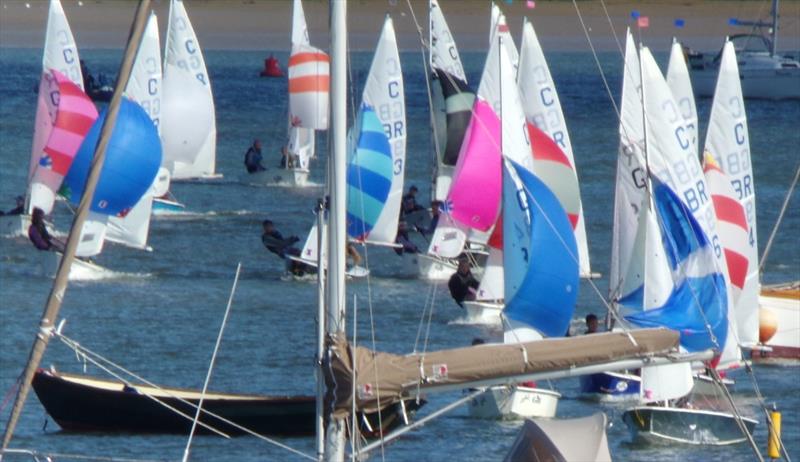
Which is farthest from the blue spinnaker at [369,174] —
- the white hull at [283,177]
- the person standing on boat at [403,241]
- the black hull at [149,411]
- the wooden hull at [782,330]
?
the white hull at [283,177]

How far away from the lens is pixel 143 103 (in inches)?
1261

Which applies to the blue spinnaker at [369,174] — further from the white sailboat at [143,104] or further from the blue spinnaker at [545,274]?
the blue spinnaker at [545,274]

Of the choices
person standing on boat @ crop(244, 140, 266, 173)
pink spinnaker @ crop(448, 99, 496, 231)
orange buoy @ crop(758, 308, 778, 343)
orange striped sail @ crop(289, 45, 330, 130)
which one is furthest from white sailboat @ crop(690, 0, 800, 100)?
orange buoy @ crop(758, 308, 778, 343)

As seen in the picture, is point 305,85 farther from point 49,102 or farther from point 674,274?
point 674,274

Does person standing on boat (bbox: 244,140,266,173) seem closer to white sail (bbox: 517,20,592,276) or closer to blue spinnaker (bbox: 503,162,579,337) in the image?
white sail (bbox: 517,20,592,276)

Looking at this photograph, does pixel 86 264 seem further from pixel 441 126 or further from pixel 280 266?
pixel 441 126

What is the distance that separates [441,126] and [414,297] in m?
5.85

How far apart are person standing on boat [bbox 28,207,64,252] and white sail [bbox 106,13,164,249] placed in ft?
2.75

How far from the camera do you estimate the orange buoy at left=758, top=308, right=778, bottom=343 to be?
23.9 metres

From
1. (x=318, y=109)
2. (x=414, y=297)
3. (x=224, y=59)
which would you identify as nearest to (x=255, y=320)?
(x=414, y=297)

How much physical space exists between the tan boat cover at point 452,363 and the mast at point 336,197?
9 cm

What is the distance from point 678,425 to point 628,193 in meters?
3.36

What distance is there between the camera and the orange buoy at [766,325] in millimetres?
23906

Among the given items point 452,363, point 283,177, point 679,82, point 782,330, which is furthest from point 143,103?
point 452,363
